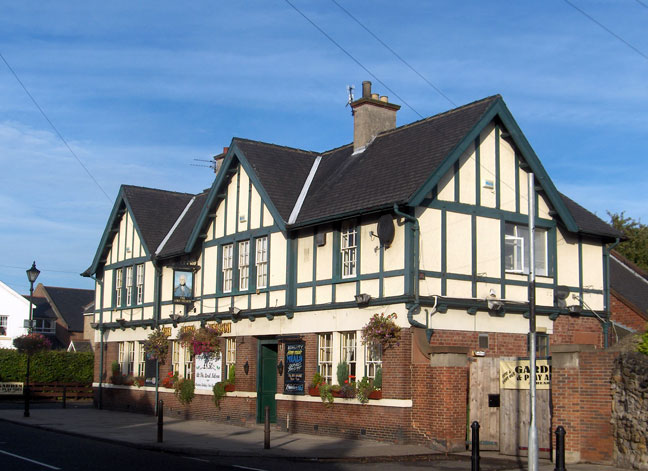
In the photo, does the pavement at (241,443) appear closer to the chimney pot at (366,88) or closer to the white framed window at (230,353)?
the white framed window at (230,353)

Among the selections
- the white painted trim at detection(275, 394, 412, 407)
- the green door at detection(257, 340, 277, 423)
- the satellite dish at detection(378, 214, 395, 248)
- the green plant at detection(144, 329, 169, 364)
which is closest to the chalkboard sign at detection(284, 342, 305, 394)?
the white painted trim at detection(275, 394, 412, 407)

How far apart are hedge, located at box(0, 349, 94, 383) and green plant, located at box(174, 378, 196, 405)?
19.7m

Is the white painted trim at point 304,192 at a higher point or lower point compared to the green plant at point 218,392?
higher

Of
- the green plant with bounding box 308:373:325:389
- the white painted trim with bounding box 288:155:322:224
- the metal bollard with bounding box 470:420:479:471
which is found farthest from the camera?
the white painted trim with bounding box 288:155:322:224

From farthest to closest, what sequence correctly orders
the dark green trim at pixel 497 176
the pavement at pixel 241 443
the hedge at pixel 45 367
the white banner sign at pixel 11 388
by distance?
the hedge at pixel 45 367
the white banner sign at pixel 11 388
the dark green trim at pixel 497 176
the pavement at pixel 241 443

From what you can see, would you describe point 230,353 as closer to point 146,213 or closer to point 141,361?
point 141,361

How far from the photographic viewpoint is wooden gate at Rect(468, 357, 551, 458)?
16.8m

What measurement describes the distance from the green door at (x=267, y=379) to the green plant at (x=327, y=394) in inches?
139

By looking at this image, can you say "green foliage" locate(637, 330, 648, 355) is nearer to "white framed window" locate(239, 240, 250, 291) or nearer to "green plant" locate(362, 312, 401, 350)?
"green plant" locate(362, 312, 401, 350)

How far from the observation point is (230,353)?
86.5 ft

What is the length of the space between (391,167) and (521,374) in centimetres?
715

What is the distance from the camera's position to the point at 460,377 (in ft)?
61.3

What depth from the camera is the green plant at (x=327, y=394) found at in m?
21.3

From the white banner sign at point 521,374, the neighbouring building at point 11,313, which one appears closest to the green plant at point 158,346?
the white banner sign at point 521,374
